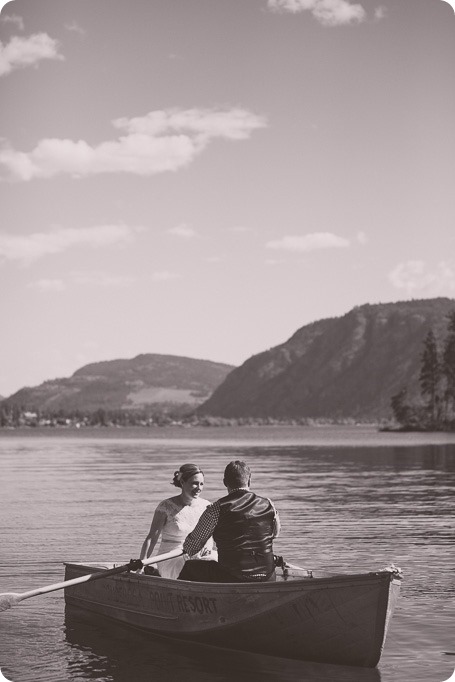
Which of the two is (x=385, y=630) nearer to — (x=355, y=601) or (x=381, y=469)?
(x=355, y=601)

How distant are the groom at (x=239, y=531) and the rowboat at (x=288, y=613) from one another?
0.23 meters

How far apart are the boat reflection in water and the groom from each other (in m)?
1.01

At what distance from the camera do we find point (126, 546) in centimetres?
2152

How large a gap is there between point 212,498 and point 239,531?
74.3ft

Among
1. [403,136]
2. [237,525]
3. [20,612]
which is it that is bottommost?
[20,612]

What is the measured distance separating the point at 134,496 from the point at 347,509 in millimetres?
8943

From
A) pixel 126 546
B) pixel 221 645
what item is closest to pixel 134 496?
pixel 126 546

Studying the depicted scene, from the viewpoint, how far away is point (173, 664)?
1207cm

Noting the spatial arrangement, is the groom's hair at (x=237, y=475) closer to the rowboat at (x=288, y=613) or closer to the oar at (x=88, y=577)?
the rowboat at (x=288, y=613)

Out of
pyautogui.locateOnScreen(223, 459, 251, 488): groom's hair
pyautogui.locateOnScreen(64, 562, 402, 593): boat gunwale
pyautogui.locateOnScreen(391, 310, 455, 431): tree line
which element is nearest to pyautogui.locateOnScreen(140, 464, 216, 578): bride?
pyautogui.locateOnScreen(64, 562, 402, 593): boat gunwale

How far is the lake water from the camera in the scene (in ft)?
38.6

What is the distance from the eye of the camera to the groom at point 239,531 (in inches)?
436

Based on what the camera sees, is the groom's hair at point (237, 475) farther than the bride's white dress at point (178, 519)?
No

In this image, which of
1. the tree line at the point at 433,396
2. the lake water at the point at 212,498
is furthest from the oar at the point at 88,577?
the tree line at the point at 433,396
